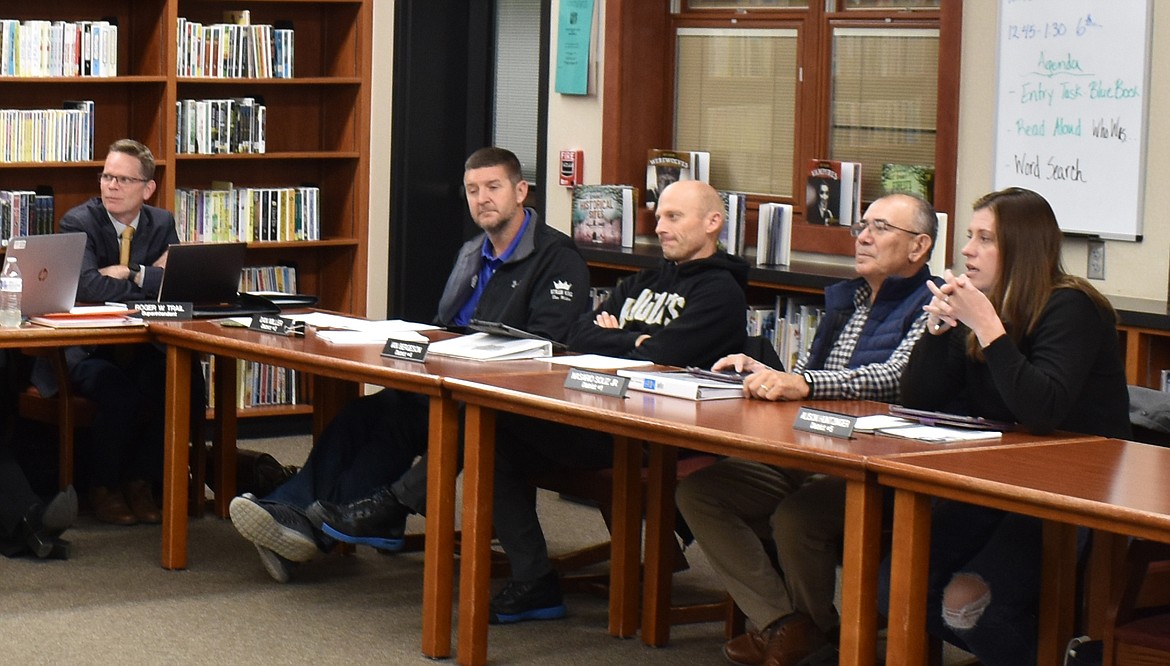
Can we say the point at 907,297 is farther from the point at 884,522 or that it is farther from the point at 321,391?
the point at 321,391

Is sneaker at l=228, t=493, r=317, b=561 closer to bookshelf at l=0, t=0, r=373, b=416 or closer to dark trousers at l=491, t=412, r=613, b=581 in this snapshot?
dark trousers at l=491, t=412, r=613, b=581

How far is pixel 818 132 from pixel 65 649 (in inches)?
128

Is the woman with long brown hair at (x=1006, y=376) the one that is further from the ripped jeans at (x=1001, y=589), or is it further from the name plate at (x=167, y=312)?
the name plate at (x=167, y=312)

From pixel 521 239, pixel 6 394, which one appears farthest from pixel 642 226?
pixel 6 394

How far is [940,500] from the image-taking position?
3459 millimetres

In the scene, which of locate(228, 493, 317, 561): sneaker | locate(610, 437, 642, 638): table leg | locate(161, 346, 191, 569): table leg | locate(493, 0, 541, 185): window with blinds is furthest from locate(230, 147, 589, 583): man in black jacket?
locate(493, 0, 541, 185): window with blinds

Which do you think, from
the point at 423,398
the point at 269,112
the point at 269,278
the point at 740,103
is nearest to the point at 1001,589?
the point at 423,398

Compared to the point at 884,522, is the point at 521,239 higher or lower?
higher

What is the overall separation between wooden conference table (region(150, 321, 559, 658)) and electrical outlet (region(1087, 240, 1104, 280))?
177 cm

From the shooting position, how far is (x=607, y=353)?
4410mm

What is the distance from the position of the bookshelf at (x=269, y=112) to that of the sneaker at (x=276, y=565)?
89.2 inches

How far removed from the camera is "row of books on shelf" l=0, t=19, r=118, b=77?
616cm

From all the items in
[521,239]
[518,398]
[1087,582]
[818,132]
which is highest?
[818,132]

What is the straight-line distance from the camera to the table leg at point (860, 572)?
2996mm
